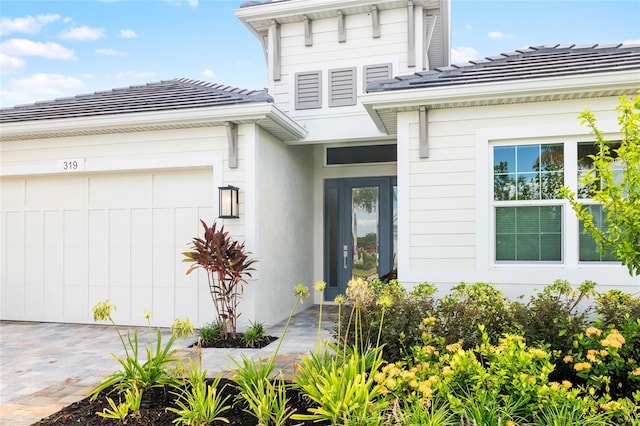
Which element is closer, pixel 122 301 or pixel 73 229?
pixel 122 301

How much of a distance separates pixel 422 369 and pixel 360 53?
5997 mm

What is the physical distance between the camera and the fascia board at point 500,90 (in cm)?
487

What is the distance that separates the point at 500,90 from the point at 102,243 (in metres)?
6.16

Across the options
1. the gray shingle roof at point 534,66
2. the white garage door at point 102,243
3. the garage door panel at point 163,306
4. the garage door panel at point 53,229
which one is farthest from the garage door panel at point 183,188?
the gray shingle roof at point 534,66

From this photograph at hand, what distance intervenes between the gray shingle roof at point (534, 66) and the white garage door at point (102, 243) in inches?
133

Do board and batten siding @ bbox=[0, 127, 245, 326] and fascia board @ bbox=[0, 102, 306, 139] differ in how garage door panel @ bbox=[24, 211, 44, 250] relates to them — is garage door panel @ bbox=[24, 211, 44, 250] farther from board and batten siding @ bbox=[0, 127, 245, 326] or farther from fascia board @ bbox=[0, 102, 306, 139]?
fascia board @ bbox=[0, 102, 306, 139]

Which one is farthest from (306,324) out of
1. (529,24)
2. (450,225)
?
(529,24)

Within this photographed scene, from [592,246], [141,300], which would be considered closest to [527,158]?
[592,246]

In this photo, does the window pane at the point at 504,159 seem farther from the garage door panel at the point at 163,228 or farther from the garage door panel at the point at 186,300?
the garage door panel at the point at 163,228

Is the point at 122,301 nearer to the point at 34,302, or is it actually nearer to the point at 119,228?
the point at 119,228

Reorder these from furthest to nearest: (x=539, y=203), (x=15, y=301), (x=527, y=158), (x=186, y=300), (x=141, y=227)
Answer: (x=15, y=301) < (x=141, y=227) < (x=186, y=300) < (x=527, y=158) < (x=539, y=203)

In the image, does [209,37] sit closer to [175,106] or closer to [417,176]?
[175,106]

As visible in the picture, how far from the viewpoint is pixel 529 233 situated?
5305mm

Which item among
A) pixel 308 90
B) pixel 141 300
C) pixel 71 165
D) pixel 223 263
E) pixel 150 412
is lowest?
pixel 150 412
